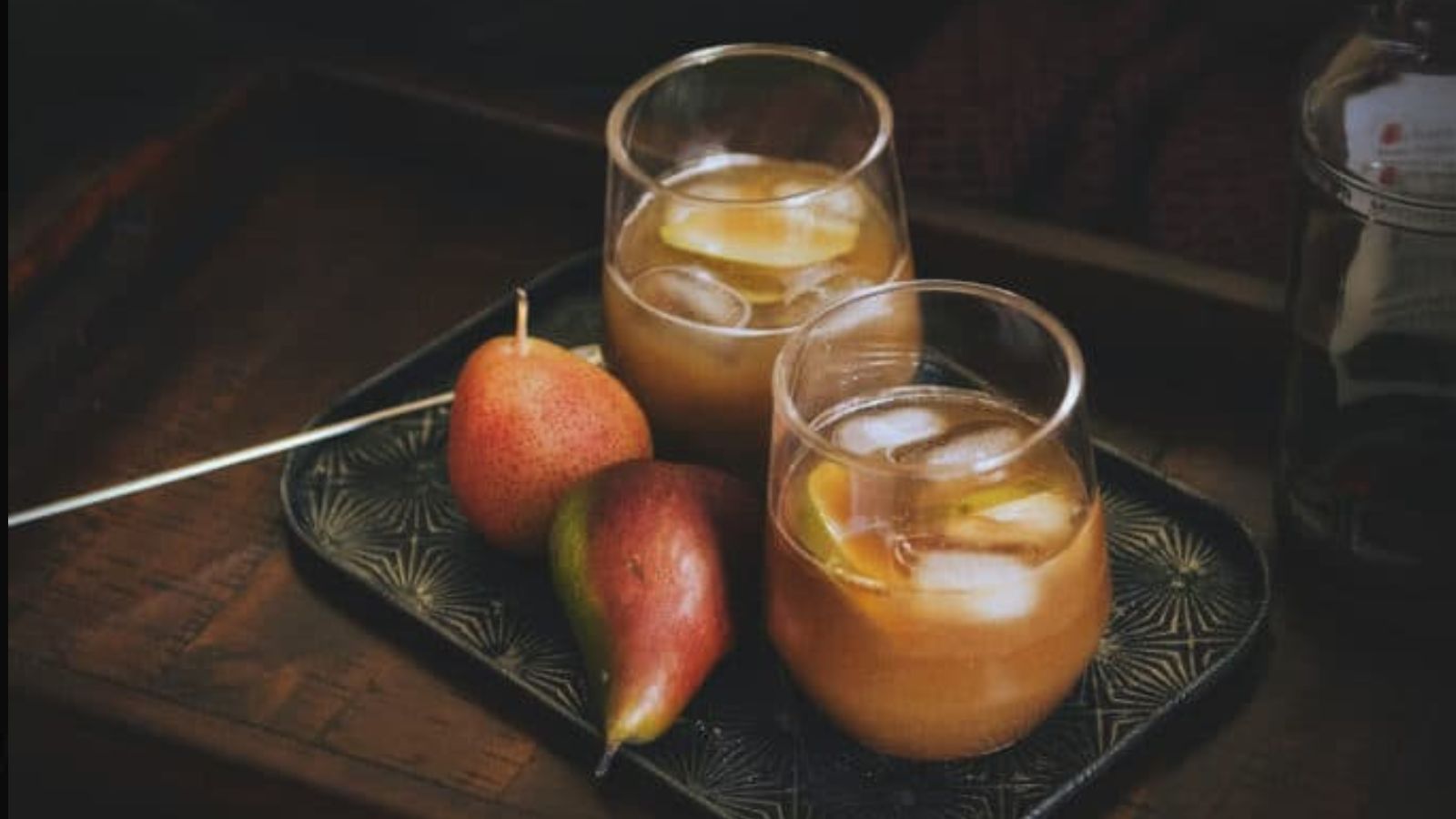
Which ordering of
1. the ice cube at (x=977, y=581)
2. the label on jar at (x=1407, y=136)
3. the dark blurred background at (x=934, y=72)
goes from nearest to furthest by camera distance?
1. the ice cube at (x=977, y=581)
2. the label on jar at (x=1407, y=136)
3. the dark blurred background at (x=934, y=72)

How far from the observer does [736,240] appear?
0.74 m

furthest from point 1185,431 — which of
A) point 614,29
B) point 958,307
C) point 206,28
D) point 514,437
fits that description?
point 206,28

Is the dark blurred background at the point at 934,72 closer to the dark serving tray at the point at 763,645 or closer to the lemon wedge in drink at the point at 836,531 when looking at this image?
the dark serving tray at the point at 763,645

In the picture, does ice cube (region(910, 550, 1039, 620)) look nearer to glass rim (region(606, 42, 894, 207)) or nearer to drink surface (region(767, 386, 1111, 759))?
drink surface (region(767, 386, 1111, 759))

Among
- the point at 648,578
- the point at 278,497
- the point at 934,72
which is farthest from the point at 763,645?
the point at 934,72

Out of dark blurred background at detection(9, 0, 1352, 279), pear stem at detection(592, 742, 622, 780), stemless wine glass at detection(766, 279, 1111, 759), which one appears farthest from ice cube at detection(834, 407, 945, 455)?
dark blurred background at detection(9, 0, 1352, 279)

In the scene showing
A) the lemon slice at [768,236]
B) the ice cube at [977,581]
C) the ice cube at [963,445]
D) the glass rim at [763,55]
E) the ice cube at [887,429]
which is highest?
the glass rim at [763,55]

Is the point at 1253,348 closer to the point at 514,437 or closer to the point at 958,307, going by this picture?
the point at 958,307

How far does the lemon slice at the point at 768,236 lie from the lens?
0.73m

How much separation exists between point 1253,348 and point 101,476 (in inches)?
19.4

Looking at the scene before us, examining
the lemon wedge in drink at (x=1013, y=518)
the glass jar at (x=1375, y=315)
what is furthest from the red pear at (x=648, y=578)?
the glass jar at (x=1375, y=315)

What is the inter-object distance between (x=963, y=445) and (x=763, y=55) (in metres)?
0.22

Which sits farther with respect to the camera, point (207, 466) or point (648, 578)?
point (207, 466)

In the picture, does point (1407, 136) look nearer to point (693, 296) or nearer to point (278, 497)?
point (693, 296)
